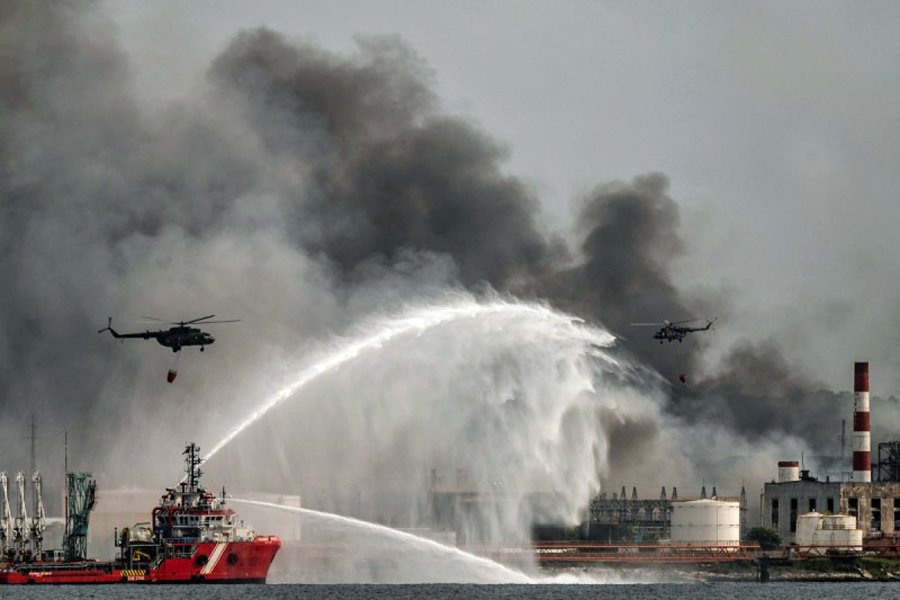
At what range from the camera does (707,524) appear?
167250 millimetres

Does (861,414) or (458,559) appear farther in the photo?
(861,414)

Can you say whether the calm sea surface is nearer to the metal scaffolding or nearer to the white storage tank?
the metal scaffolding

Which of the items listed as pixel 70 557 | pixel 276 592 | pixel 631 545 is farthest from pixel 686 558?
pixel 70 557

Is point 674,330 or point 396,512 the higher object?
point 674,330

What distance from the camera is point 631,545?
168500 mm

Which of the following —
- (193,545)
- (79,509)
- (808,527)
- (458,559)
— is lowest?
(458,559)

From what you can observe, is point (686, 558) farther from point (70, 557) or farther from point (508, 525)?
point (70, 557)

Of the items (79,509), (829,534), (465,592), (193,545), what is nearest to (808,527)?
(829,534)

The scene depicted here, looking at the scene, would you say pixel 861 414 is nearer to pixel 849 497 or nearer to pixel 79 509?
pixel 849 497

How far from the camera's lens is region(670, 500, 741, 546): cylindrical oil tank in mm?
166375

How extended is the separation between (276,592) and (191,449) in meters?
13.6

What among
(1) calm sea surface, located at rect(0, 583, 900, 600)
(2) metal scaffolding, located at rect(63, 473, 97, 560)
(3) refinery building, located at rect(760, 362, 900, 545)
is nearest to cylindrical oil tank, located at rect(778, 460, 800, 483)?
(3) refinery building, located at rect(760, 362, 900, 545)

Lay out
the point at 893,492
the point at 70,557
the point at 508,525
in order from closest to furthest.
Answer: the point at 70,557, the point at 508,525, the point at 893,492

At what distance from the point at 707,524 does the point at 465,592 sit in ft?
132
